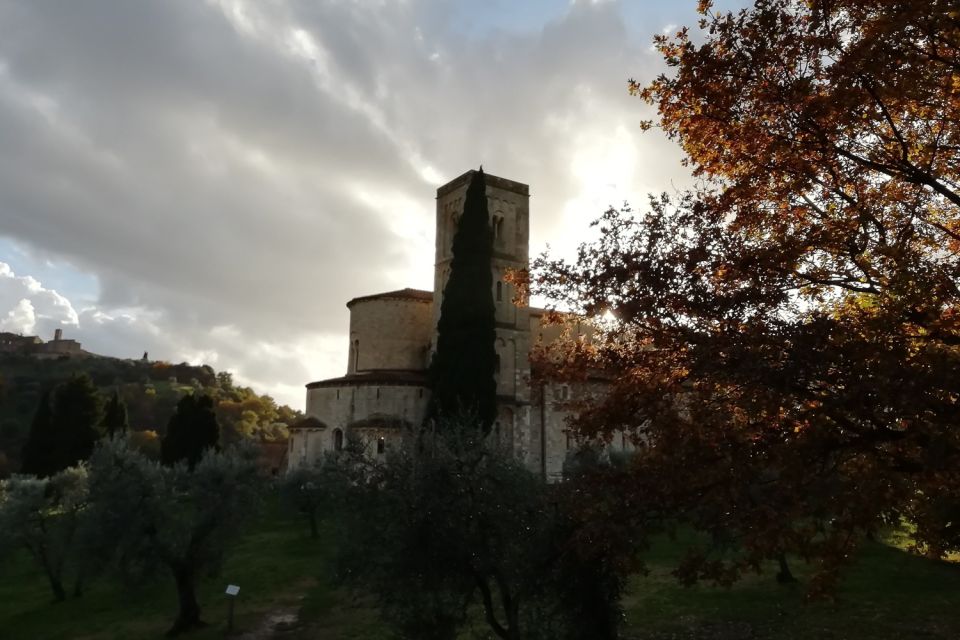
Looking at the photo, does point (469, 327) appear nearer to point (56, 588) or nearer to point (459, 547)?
point (56, 588)

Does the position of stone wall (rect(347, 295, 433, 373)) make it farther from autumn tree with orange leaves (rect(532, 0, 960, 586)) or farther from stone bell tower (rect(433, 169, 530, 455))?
autumn tree with orange leaves (rect(532, 0, 960, 586))

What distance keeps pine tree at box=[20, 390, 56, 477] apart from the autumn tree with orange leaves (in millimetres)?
48023

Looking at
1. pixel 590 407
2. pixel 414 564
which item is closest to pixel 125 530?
pixel 414 564

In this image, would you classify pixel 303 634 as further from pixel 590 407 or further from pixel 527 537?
pixel 590 407

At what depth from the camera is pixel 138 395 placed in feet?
320

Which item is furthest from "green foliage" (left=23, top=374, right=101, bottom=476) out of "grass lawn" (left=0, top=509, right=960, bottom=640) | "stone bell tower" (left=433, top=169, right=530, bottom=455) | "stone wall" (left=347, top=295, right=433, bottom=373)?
"stone bell tower" (left=433, top=169, right=530, bottom=455)

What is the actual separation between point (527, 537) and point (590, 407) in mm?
3421

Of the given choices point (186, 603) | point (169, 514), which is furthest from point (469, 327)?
point (186, 603)

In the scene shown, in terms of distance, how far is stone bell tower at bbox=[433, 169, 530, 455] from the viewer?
39312mm

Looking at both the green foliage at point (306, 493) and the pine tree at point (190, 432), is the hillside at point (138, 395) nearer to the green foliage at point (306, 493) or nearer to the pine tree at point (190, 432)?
the pine tree at point (190, 432)

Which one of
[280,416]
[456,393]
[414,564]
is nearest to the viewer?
[414,564]

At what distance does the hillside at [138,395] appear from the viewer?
256ft

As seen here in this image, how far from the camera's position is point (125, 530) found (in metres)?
19.1

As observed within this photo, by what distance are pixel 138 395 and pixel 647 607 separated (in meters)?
95.9
